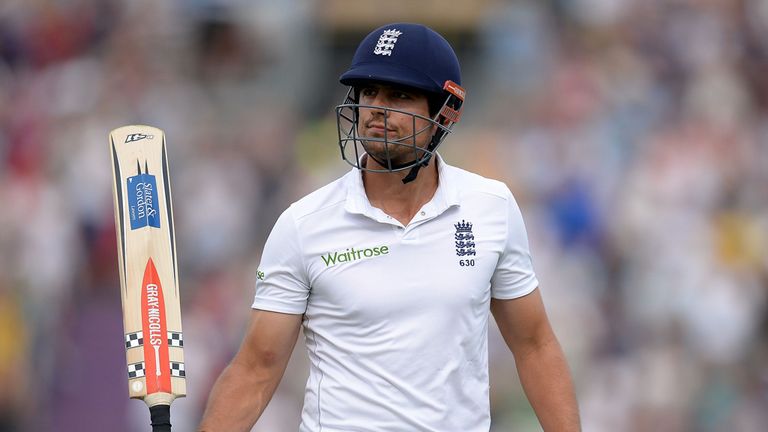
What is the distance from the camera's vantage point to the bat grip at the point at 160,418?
485 cm

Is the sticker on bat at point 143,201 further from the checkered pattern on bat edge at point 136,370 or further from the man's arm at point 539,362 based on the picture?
the man's arm at point 539,362

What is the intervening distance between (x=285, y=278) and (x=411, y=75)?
0.75 m

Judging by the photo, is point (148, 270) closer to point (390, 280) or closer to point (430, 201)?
point (390, 280)

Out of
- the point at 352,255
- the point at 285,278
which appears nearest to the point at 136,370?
the point at 285,278

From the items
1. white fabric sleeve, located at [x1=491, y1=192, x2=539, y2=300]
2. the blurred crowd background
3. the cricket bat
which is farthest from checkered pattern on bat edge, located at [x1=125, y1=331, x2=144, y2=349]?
the blurred crowd background

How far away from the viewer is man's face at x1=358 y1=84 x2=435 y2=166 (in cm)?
490

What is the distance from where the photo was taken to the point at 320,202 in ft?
16.5

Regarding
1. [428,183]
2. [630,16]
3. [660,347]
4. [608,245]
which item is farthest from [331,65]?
[428,183]

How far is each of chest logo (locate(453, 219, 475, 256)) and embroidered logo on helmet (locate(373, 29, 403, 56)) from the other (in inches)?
23.6

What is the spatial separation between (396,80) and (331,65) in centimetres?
801

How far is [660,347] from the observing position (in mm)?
9828

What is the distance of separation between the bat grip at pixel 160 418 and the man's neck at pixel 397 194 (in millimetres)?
933

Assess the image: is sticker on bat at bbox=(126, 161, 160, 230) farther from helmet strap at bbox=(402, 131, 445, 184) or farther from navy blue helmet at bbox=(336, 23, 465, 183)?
helmet strap at bbox=(402, 131, 445, 184)

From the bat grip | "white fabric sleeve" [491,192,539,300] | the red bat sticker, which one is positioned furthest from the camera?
"white fabric sleeve" [491,192,539,300]
